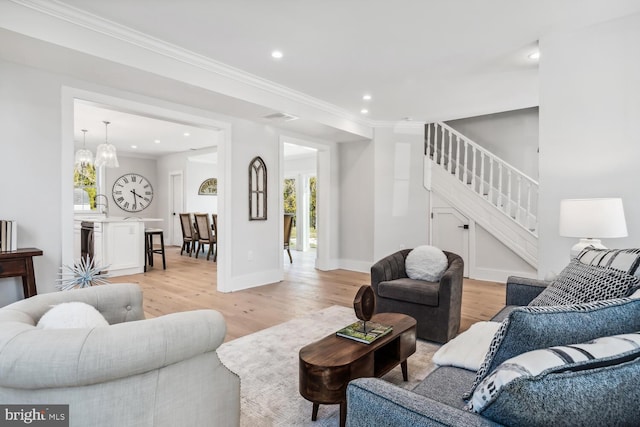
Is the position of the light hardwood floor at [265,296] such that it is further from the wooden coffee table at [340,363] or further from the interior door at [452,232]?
the wooden coffee table at [340,363]

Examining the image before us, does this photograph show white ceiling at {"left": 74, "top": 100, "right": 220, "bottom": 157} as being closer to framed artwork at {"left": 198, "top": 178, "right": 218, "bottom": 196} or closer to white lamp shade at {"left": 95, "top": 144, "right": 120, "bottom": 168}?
white lamp shade at {"left": 95, "top": 144, "right": 120, "bottom": 168}

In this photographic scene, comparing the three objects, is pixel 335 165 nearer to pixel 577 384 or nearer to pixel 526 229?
pixel 526 229

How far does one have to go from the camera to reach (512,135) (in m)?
6.02

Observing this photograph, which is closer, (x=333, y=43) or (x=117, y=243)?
(x=333, y=43)

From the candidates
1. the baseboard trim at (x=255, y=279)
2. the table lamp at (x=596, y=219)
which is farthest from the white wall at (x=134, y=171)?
the table lamp at (x=596, y=219)

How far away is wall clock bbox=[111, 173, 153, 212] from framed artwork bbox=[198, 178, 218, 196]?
1.48 metres

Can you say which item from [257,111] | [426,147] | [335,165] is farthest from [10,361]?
A: [426,147]

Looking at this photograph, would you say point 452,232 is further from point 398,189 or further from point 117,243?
point 117,243

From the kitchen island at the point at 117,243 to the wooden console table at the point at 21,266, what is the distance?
294 cm

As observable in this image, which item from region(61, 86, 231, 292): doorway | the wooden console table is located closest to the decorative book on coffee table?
the wooden console table

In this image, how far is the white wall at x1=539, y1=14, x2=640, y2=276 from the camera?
2.67 m

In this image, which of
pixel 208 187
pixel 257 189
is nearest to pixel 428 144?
pixel 257 189

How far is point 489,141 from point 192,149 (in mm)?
6798

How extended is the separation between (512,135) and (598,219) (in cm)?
410
